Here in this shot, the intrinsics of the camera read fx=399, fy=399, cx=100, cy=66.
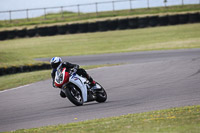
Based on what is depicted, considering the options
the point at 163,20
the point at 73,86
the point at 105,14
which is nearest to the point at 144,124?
the point at 73,86

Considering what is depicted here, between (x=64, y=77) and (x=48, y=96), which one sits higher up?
(x=64, y=77)

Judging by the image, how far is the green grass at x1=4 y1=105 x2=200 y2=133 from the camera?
18.8ft

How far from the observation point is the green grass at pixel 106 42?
29906mm

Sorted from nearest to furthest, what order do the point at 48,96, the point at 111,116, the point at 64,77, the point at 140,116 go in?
the point at 140,116 < the point at 111,116 < the point at 64,77 < the point at 48,96

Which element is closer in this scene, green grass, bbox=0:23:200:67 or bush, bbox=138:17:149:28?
green grass, bbox=0:23:200:67

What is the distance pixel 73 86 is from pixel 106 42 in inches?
966

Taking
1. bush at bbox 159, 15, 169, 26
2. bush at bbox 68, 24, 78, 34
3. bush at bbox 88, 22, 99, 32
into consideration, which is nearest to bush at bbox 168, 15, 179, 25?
bush at bbox 159, 15, 169, 26

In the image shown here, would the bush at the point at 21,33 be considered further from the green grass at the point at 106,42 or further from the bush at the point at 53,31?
the bush at the point at 53,31

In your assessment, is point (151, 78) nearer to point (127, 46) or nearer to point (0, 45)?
point (127, 46)

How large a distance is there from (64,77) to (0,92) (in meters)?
4.98

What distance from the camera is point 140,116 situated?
7090 mm

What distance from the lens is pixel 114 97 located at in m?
10.3

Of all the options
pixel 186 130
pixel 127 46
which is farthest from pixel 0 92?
pixel 127 46

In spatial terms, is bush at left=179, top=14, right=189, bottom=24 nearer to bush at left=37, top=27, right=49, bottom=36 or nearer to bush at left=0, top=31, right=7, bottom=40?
bush at left=37, top=27, right=49, bottom=36
